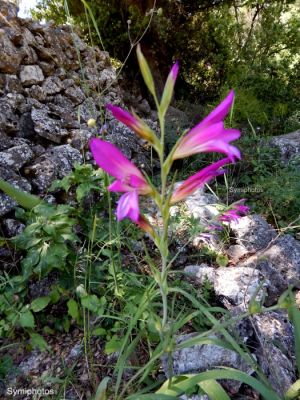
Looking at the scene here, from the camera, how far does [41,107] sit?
271cm

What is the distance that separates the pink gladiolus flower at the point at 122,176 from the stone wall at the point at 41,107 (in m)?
1.22

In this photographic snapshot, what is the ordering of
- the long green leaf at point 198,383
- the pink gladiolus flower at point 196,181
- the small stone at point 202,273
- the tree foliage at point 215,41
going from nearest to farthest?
the pink gladiolus flower at point 196,181, the long green leaf at point 198,383, the small stone at point 202,273, the tree foliage at point 215,41

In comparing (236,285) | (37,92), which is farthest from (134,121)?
(37,92)

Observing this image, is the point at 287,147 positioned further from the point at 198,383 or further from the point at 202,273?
the point at 198,383

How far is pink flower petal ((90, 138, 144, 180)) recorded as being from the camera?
0.65 meters

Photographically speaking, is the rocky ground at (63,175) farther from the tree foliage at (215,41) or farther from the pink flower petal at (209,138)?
the tree foliage at (215,41)

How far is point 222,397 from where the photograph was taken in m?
0.90

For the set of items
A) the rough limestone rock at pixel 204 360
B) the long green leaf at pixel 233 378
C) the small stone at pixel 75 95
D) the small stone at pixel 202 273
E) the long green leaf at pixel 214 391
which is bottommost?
the rough limestone rock at pixel 204 360

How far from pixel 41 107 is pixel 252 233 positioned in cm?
185

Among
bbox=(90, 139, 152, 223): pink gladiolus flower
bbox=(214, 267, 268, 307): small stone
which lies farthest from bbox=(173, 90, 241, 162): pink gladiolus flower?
bbox=(214, 267, 268, 307): small stone

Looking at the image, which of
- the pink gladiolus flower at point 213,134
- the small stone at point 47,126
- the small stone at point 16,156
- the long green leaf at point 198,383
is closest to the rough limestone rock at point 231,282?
the long green leaf at point 198,383

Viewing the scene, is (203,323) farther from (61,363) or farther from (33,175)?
(33,175)

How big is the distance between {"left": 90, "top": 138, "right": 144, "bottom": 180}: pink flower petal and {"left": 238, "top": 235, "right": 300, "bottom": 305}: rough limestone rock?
1324mm

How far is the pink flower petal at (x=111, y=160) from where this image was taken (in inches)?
25.6
